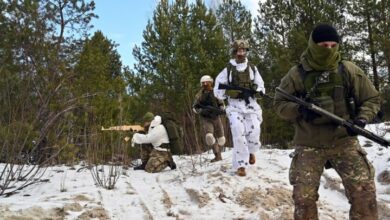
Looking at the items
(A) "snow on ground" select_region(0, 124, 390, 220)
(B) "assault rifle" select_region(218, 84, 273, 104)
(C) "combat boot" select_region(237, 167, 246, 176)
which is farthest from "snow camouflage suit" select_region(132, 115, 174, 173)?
(B) "assault rifle" select_region(218, 84, 273, 104)

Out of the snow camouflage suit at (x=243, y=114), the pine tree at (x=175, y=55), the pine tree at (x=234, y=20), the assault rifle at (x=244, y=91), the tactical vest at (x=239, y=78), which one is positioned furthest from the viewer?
the pine tree at (x=234, y=20)

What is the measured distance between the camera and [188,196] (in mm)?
5266

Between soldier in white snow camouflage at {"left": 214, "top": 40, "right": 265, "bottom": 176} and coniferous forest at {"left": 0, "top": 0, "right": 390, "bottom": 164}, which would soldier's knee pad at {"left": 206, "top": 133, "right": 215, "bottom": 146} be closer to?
soldier in white snow camouflage at {"left": 214, "top": 40, "right": 265, "bottom": 176}

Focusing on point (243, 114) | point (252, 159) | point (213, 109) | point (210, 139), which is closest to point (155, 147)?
point (210, 139)

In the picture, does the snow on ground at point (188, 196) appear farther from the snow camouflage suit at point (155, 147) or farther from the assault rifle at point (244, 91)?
the assault rifle at point (244, 91)

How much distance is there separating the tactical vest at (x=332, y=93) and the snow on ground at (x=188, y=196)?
1.44 m

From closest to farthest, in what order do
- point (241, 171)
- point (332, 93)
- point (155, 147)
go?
point (332, 93) → point (241, 171) → point (155, 147)

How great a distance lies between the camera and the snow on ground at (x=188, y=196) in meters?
4.46

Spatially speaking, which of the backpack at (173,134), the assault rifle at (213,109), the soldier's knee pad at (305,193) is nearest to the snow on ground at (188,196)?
the backpack at (173,134)

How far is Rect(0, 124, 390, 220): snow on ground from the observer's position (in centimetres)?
446

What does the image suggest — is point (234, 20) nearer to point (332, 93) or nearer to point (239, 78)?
point (239, 78)

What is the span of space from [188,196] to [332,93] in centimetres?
240

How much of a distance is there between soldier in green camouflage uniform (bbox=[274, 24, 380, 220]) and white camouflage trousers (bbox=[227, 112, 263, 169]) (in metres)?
2.20

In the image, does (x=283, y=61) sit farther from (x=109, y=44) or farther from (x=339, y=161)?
(x=339, y=161)
